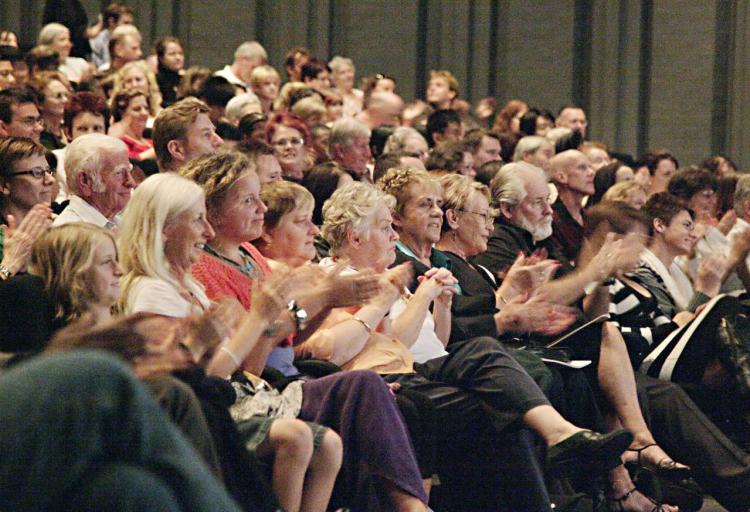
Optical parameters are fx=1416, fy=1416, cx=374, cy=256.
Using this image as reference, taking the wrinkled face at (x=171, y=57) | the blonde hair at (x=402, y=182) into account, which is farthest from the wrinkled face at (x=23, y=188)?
the wrinkled face at (x=171, y=57)

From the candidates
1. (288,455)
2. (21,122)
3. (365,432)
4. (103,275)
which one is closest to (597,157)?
(21,122)

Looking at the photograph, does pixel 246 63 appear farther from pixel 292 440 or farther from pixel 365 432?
pixel 292 440

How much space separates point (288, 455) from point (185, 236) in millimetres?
719

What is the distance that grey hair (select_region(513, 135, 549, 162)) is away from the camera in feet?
29.2

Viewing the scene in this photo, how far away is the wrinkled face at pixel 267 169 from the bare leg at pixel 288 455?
1696mm

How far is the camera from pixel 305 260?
4.81 m

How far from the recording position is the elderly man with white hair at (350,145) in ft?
24.2

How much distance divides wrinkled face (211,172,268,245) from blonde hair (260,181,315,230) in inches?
10.5

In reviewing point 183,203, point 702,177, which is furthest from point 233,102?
point 183,203

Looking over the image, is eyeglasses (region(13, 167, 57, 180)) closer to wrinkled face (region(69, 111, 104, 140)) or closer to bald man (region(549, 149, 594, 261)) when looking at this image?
wrinkled face (region(69, 111, 104, 140))

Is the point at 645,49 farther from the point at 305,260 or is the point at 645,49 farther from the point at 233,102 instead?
the point at 305,260

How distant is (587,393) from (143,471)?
4.07m

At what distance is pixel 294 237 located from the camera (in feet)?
15.6

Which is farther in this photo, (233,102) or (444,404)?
(233,102)
